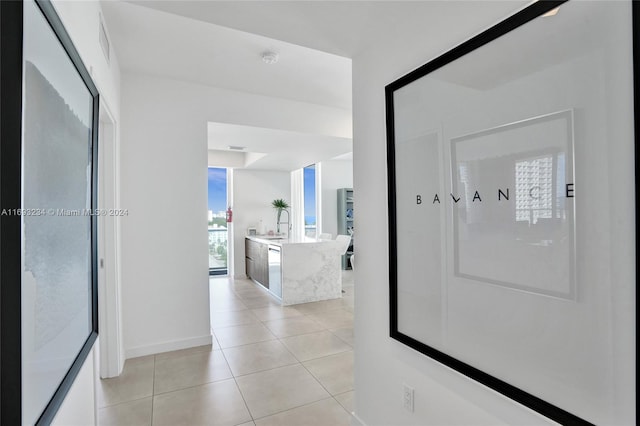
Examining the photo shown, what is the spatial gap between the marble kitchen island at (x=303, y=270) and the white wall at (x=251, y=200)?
1.75m

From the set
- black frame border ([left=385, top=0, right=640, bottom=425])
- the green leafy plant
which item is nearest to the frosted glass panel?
black frame border ([left=385, top=0, right=640, bottom=425])

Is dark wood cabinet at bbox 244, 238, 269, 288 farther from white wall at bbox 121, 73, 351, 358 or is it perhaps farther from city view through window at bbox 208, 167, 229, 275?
white wall at bbox 121, 73, 351, 358

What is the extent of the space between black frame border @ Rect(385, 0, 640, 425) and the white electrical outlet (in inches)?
9.3

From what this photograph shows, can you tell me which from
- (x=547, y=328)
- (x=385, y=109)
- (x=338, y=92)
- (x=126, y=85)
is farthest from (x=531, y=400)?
(x=126, y=85)

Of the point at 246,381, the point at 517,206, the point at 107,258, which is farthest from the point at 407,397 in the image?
the point at 107,258

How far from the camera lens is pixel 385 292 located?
1.89 metres

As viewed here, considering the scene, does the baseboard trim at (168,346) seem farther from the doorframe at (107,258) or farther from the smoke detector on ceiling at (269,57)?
the smoke detector on ceiling at (269,57)

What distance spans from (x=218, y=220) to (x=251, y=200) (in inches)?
39.1

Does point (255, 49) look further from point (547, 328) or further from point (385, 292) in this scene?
point (547, 328)

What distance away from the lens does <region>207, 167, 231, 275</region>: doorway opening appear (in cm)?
768

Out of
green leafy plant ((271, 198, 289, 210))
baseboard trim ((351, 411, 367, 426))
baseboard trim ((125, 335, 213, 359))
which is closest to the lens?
baseboard trim ((351, 411, 367, 426))

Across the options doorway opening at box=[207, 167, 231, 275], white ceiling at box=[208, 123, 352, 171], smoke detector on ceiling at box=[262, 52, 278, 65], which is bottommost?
doorway opening at box=[207, 167, 231, 275]

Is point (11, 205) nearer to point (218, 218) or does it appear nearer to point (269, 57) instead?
point (269, 57)

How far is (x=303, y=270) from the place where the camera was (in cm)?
525
